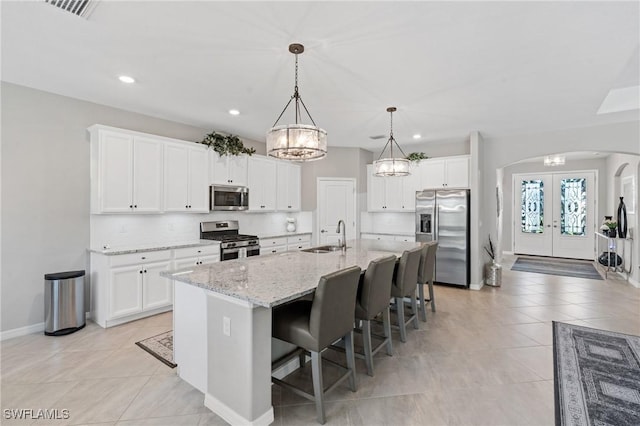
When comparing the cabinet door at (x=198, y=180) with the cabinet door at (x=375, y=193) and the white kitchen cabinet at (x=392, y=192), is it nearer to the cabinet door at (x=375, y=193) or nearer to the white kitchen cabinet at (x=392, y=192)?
the white kitchen cabinet at (x=392, y=192)

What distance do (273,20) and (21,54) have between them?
7.76 feet

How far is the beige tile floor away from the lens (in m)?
2.10

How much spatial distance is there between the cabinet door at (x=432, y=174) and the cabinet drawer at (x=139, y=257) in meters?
4.73

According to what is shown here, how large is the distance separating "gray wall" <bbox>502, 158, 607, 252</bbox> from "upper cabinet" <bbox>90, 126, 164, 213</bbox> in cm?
936

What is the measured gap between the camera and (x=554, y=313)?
13.8ft

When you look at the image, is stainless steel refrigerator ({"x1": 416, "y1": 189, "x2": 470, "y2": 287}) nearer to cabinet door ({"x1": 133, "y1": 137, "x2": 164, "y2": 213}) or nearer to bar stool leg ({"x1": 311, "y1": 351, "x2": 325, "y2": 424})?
bar stool leg ({"x1": 311, "y1": 351, "x2": 325, "y2": 424})

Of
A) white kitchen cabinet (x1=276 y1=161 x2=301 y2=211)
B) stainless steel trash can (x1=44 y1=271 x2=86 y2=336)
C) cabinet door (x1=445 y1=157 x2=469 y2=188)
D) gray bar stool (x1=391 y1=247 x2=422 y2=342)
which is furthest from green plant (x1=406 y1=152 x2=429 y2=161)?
stainless steel trash can (x1=44 y1=271 x2=86 y2=336)

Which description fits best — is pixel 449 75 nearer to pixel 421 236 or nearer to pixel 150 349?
pixel 421 236

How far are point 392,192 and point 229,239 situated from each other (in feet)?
11.6

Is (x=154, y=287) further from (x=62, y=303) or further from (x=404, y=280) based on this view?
(x=404, y=280)

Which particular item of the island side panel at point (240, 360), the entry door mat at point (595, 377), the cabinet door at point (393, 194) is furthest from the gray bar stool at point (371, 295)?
the cabinet door at point (393, 194)

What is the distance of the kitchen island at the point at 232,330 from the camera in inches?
73.8

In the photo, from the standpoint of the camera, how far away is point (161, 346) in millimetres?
3119

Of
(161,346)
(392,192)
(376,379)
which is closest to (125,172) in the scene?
(161,346)
